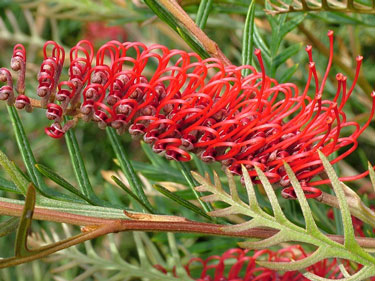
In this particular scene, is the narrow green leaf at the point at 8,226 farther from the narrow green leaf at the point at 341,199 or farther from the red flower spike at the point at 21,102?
the narrow green leaf at the point at 341,199

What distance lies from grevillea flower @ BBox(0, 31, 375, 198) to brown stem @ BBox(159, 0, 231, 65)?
1.5 inches

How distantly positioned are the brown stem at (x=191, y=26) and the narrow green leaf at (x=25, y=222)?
0.30 m

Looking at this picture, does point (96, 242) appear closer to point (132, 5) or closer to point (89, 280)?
point (89, 280)

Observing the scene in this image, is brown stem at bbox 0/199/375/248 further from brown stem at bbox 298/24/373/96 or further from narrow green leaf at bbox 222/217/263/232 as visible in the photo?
brown stem at bbox 298/24/373/96

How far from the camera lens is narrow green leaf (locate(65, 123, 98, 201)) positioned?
2.21 feet

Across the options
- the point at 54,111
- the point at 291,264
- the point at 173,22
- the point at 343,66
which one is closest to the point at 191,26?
the point at 173,22

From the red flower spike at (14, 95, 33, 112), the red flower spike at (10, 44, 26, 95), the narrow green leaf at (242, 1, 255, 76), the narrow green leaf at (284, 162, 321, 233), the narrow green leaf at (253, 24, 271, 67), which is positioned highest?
the narrow green leaf at (242, 1, 255, 76)

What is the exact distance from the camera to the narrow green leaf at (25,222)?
0.49 m

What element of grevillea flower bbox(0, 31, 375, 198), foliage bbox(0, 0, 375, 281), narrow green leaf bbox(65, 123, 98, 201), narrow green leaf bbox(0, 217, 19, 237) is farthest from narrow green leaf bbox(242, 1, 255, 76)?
narrow green leaf bbox(0, 217, 19, 237)

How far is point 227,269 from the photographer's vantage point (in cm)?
117

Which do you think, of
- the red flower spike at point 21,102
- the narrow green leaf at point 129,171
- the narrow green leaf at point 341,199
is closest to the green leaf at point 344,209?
the narrow green leaf at point 341,199

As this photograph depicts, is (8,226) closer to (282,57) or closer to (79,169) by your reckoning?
(79,169)

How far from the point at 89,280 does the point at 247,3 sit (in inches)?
34.8

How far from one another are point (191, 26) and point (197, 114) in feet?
0.38
